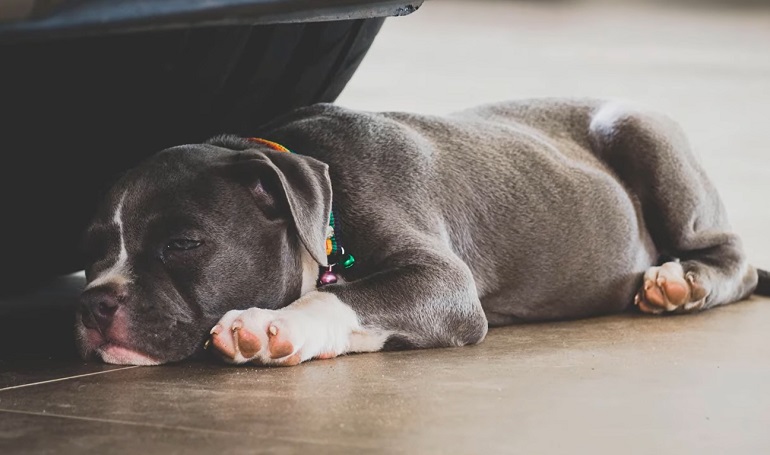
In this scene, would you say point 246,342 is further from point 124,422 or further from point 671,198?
point 671,198

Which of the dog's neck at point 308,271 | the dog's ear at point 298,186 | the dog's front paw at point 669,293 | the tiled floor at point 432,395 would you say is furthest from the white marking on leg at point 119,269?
the dog's front paw at point 669,293

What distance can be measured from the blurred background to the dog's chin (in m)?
5.69

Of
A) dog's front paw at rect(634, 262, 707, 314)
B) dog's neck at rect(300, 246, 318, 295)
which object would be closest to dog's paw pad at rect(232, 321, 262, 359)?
dog's neck at rect(300, 246, 318, 295)

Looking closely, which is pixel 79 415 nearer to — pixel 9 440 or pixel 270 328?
pixel 9 440

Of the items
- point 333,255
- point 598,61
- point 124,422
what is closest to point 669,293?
point 333,255

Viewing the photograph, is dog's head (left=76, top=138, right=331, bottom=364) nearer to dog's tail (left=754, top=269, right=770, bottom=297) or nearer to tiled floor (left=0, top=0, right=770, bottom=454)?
tiled floor (left=0, top=0, right=770, bottom=454)

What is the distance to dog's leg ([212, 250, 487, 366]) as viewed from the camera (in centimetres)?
323

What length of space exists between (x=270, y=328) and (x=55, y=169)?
1280mm

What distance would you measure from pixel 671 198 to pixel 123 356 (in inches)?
91.7

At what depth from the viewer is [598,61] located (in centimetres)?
1075

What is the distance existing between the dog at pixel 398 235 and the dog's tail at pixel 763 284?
0.11m

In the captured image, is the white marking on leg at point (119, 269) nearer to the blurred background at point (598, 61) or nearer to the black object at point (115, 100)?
the black object at point (115, 100)

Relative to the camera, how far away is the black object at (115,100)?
3.82 meters

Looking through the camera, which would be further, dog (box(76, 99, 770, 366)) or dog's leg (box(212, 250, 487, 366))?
dog (box(76, 99, 770, 366))
